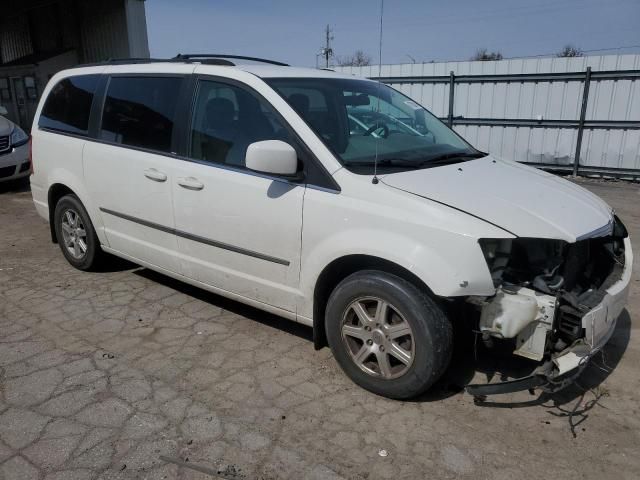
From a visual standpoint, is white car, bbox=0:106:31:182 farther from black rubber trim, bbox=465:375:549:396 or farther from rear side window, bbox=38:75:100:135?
black rubber trim, bbox=465:375:549:396

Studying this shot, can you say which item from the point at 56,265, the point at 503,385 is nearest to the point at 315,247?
the point at 503,385

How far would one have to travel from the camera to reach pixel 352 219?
296 centimetres

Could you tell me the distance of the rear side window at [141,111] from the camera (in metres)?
3.91

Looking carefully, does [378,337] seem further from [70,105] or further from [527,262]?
[70,105]

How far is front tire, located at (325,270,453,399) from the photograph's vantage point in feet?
9.21

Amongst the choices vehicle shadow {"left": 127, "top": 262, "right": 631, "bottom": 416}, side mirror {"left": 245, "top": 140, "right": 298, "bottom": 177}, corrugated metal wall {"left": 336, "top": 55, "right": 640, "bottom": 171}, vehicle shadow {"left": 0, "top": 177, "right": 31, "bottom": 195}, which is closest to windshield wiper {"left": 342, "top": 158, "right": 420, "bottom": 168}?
side mirror {"left": 245, "top": 140, "right": 298, "bottom": 177}

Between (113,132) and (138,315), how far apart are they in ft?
4.88

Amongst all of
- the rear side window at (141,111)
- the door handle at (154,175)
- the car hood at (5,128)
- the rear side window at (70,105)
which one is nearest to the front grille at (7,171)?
the car hood at (5,128)

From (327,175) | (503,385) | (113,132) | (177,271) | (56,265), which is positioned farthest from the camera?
(56,265)

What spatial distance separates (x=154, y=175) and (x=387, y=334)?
2071 millimetres

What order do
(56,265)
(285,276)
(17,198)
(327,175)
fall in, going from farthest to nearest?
(17,198) → (56,265) → (285,276) → (327,175)

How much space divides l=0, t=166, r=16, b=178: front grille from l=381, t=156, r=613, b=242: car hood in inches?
326

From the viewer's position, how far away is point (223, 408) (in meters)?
2.98

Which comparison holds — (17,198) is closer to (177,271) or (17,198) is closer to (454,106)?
(177,271)
